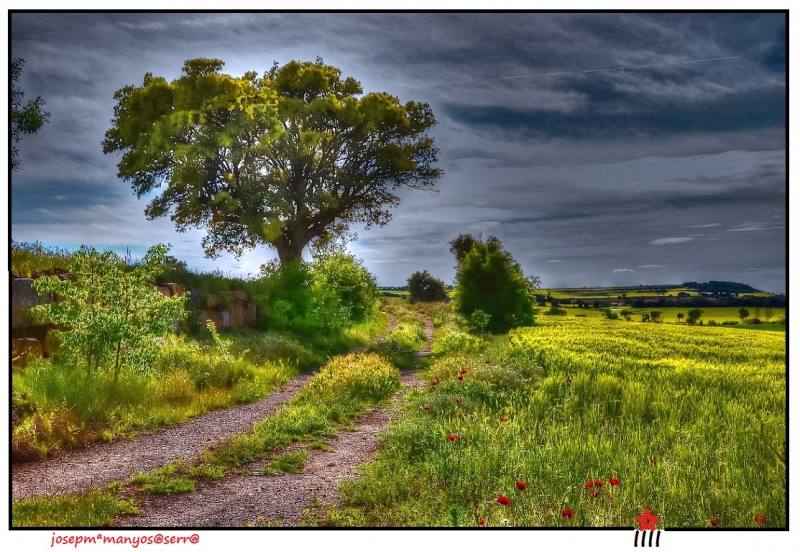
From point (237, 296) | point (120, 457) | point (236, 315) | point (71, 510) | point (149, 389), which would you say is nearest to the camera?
point (71, 510)

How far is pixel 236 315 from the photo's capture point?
13625 millimetres

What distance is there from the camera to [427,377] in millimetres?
12609

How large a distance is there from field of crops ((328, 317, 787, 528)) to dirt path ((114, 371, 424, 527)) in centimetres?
39

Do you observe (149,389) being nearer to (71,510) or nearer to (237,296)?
(71,510)

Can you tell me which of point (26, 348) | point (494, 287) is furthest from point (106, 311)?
Answer: point (494, 287)

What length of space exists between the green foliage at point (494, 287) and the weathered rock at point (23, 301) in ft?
21.7

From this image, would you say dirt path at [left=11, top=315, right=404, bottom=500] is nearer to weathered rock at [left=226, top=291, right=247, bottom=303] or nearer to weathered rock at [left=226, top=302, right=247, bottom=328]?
weathered rock at [left=226, top=302, right=247, bottom=328]

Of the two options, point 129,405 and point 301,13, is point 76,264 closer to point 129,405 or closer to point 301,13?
point 129,405

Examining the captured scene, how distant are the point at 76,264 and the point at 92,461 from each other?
9.89 feet

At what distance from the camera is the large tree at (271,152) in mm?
8031

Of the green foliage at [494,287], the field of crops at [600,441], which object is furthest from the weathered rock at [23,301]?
the green foliage at [494,287]

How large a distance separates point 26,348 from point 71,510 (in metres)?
2.96

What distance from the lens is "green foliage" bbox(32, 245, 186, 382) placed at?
7527mm
